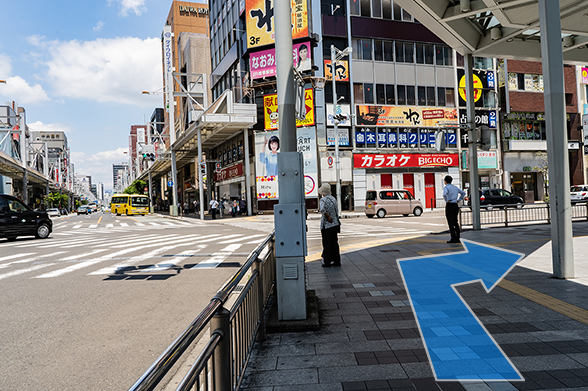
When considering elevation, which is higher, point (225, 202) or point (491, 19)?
point (491, 19)

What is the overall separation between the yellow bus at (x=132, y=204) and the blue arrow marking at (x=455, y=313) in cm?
5134

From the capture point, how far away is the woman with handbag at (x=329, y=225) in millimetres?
8305

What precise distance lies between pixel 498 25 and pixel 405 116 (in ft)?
86.0

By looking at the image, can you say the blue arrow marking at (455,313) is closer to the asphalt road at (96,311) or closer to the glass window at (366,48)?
the asphalt road at (96,311)

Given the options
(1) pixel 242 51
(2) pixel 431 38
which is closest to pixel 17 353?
(1) pixel 242 51

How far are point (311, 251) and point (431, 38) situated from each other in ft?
111

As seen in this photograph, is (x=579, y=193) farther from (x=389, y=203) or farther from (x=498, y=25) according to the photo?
(x=498, y=25)

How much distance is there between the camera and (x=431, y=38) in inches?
1515

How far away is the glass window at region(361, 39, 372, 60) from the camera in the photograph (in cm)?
3681

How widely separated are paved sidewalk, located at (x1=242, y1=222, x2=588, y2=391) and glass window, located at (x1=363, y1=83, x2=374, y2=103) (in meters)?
31.3

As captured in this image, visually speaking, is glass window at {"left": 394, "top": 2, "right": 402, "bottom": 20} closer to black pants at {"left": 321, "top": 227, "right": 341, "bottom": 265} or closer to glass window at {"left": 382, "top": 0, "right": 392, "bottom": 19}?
glass window at {"left": 382, "top": 0, "right": 392, "bottom": 19}

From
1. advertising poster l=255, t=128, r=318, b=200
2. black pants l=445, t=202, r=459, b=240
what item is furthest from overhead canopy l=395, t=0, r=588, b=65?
advertising poster l=255, t=128, r=318, b=200

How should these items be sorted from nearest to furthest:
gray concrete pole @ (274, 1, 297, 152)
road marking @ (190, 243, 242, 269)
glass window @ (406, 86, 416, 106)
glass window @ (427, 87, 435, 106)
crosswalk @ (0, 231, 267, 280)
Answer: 1. gray concrete pole @ (274, 1, 297, 152)
2. crosswalk @ (0, 231, 267, 280)
3. road marking @ (190, 243, 242, 269)
4. glass window @ (406, 86, 416, 106)
5. glass window @ (427, 87, 435, 106)

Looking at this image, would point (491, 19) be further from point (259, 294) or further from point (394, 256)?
point (259, 294)
